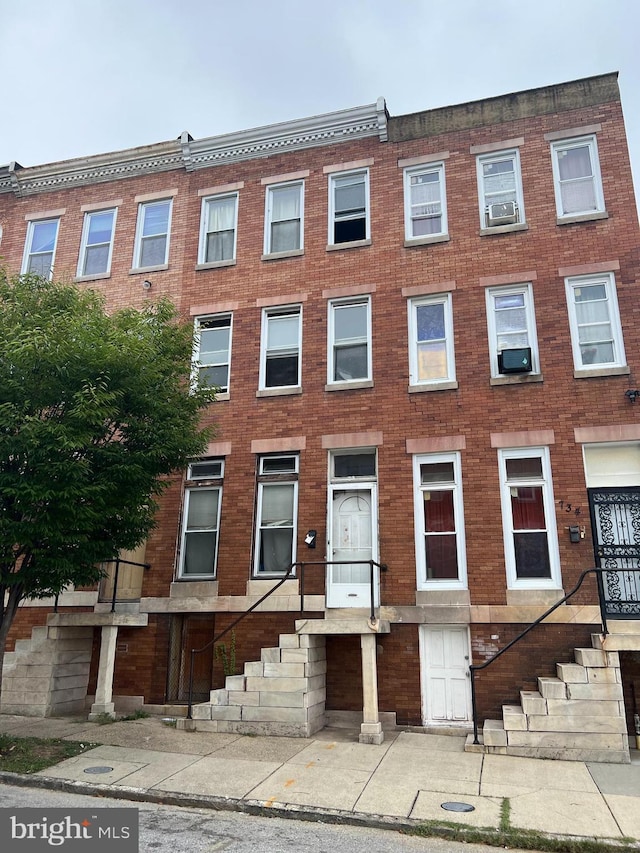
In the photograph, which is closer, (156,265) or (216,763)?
(216,763)

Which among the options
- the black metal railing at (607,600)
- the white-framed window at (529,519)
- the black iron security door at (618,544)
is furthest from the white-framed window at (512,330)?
the black metal railing at (607,600)

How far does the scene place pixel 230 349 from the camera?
46.1ft

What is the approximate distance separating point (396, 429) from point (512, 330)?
2862 mm

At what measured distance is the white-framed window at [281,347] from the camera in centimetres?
1358

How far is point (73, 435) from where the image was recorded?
884 cm

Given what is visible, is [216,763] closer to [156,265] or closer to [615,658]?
[615,658]

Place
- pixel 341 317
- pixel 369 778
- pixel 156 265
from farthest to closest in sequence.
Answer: pixel 156 265 < pixel 341 317 < pixel 369 778

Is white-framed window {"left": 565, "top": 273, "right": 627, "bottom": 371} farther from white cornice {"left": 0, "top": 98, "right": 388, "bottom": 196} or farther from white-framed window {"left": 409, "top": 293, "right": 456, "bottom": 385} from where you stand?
white cornice {"left": 0, "top": 98, "right": 388, "bottom": 196}

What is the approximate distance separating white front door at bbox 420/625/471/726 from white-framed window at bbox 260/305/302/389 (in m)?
5.46

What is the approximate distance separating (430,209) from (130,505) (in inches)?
335

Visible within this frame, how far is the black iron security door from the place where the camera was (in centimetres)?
1031

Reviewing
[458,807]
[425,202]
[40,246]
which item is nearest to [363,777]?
[458,807]

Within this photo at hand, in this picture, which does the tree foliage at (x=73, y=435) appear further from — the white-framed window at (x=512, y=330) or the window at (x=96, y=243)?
the white-framed window at (x=512, y=330)

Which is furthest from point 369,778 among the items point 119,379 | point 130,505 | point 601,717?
point 119,379
